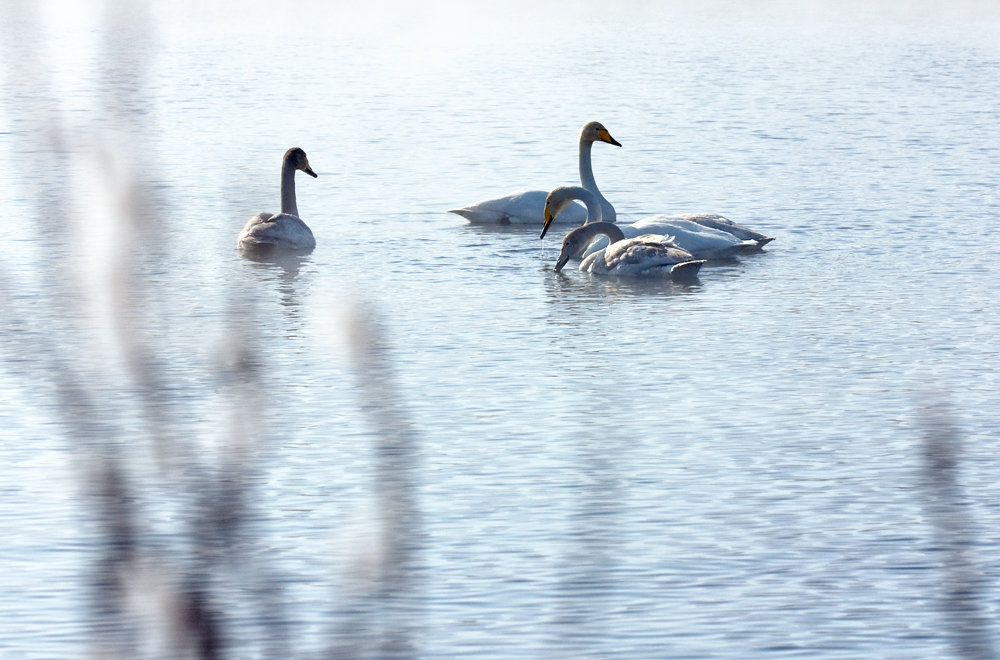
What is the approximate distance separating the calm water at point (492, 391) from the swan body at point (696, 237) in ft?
0.74

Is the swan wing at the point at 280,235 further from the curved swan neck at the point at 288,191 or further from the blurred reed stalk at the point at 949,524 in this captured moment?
the blurred reed stalk at the point at 949,524

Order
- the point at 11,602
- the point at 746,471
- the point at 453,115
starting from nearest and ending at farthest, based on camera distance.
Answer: the point at 11,602 → the point at 746,471 → the point at 453,115

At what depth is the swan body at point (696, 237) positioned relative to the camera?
1402 cm

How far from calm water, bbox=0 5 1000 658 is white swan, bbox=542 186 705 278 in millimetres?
235

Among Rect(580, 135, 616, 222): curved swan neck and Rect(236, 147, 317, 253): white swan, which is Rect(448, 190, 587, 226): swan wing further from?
Rect(236, 147, 317, 253): white swan

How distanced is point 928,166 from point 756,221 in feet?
14.3

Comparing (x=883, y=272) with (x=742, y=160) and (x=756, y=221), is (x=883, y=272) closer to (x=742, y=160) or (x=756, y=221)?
(x=756, y=221)

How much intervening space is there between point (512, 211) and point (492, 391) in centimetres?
742

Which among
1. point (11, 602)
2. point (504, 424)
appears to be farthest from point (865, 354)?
point (11, 602)

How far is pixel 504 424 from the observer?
8375 millimetres

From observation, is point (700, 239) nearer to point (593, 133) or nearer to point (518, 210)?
point (518, 210)

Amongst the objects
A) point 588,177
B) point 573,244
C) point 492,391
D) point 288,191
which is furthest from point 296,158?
point 492,391

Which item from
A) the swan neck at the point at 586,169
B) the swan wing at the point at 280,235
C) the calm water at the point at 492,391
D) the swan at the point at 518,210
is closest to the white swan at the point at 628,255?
the calm water at the point at 492,391

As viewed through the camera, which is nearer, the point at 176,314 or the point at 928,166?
the point at 176,314
